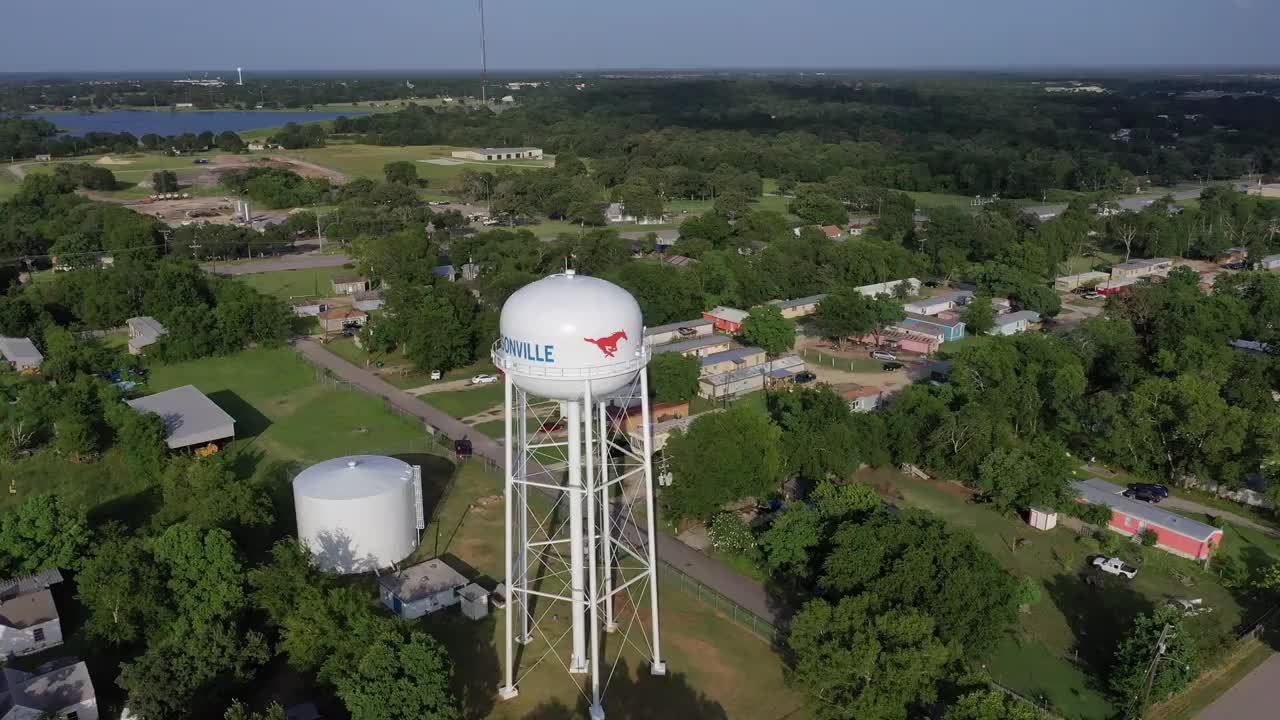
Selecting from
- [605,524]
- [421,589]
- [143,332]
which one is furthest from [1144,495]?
[143,332]

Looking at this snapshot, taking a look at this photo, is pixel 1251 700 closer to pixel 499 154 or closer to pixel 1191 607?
pixel 1191 607

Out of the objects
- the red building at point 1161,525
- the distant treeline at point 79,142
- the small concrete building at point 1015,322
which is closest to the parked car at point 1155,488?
the red building at point 1161,525

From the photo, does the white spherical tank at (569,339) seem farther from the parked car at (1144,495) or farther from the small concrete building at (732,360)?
the small concrete building at (732,360)

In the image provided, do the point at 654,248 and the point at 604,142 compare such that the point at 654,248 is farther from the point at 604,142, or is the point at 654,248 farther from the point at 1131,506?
the point at 604,142

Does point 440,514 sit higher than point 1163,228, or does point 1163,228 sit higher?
point 1163,228

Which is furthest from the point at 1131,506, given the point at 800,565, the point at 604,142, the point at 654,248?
the point at 604,142

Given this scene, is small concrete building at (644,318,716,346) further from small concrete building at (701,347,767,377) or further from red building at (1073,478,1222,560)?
red building at (1073,478,1222,560)
